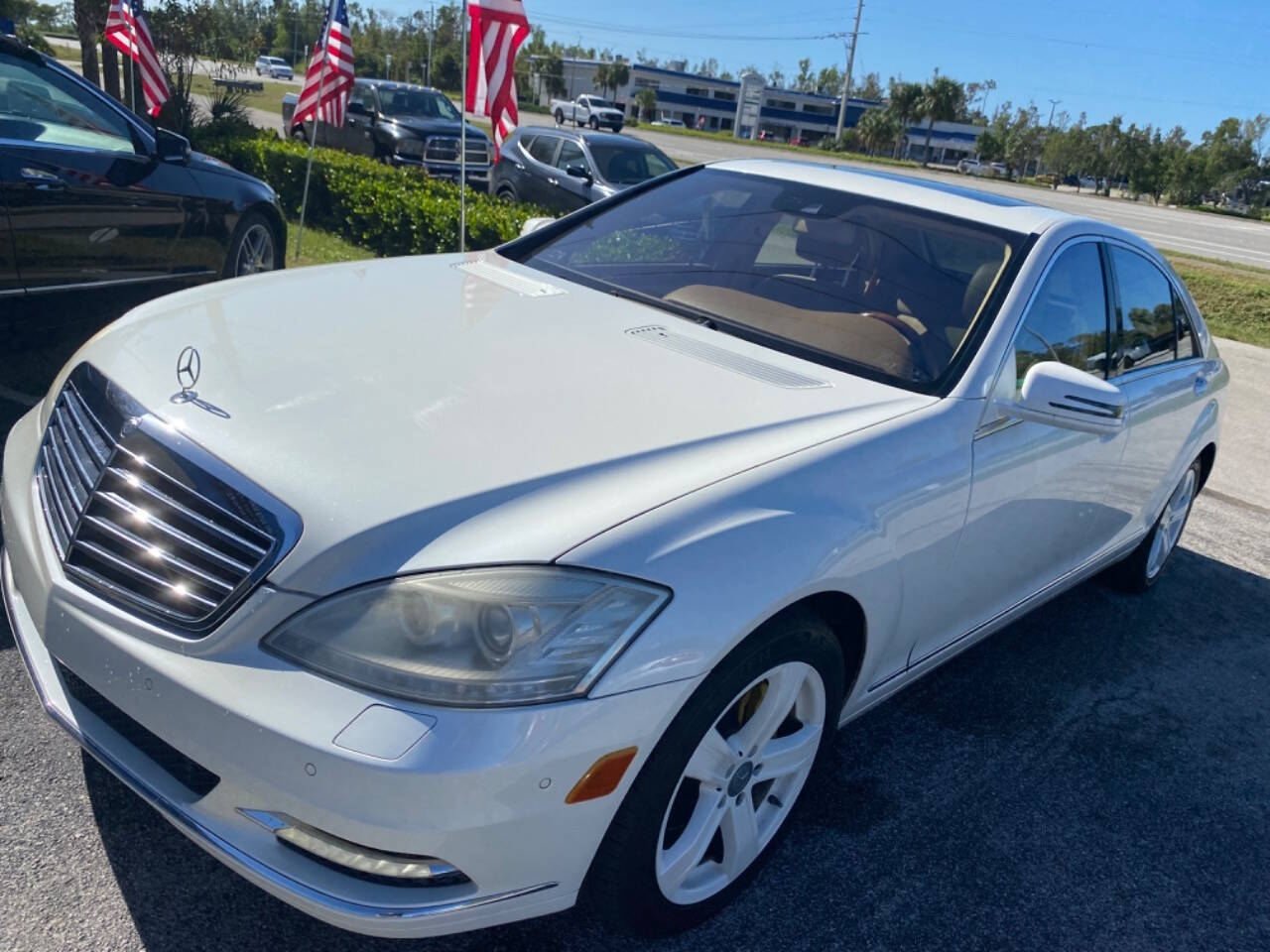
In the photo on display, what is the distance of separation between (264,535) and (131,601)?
0.34m

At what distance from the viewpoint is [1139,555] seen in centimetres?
470

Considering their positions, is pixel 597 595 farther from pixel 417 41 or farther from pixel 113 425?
pixel 417 41

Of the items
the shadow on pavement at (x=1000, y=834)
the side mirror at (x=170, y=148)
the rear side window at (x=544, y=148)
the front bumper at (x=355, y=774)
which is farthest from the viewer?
the rear side window at (x=544, y=148)

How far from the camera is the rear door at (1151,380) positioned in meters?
3.79

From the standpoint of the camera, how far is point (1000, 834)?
116 inches

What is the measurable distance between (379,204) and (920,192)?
8132mm

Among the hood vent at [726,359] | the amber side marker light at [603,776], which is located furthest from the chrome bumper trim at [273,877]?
the hood vent at [726,359]

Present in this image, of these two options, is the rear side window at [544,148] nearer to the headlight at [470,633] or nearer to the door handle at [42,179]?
the door handle at [42,179]

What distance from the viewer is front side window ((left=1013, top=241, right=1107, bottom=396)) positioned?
313 centimetres

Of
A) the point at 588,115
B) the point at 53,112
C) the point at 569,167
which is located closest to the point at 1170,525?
the point at 53,112

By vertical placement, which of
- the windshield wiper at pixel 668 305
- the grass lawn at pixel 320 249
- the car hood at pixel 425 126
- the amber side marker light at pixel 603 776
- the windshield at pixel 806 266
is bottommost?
the grass lawn at pixel 320 249

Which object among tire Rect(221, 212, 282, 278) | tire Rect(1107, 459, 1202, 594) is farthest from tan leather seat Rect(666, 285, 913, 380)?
tire Rect(221, 212, 282, 278)

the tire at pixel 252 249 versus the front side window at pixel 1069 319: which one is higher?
the front side window at pixel 1069 319

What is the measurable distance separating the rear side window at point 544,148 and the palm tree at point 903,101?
266 feet
